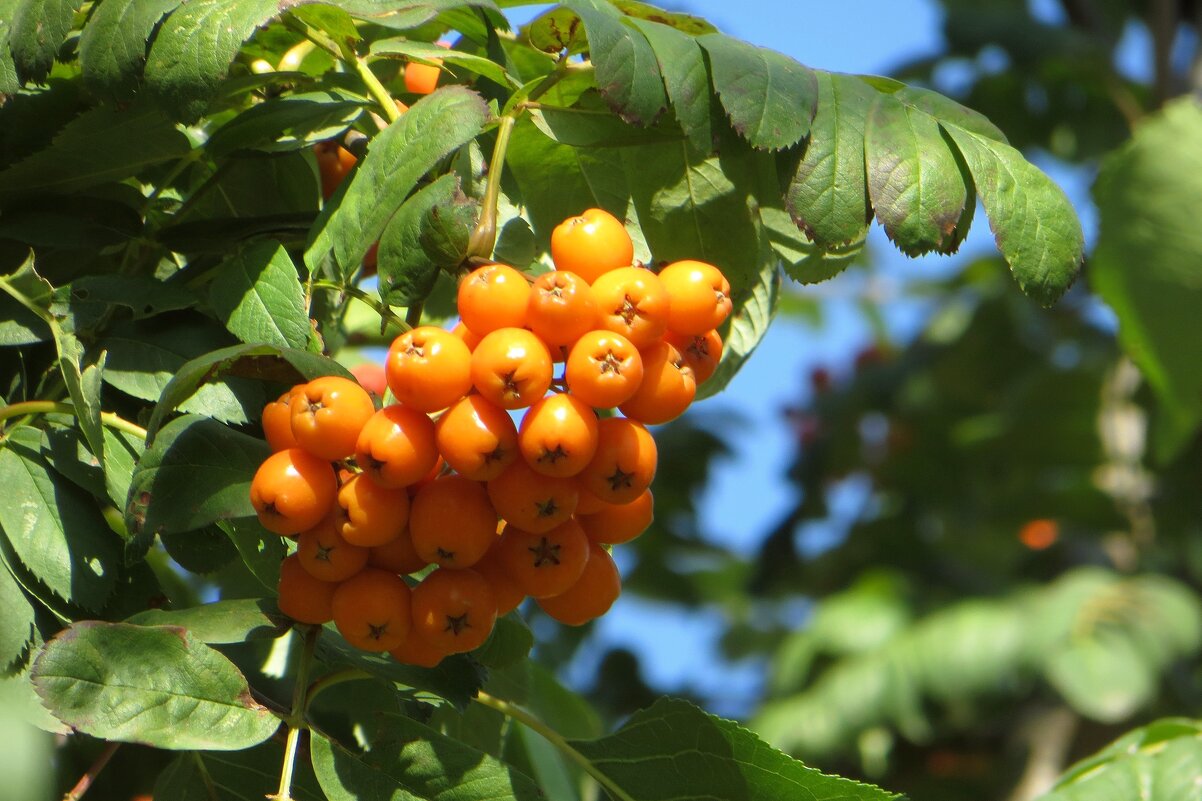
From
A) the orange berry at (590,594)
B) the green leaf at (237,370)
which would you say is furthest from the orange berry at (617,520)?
the green leaf at (237,370)

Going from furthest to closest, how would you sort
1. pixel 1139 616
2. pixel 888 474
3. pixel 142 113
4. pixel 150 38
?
pixel 888 474 < pixel 1139 616 < pixel 142 113 < pixel 150 38

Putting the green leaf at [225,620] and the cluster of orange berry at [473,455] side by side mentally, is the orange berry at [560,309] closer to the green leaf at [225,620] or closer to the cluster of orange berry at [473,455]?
the cluster of orange berry at [473,455]

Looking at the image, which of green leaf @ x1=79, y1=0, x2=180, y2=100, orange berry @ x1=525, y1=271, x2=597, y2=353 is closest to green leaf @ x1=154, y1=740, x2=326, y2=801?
orange berry @ x1=525, y1=271, x2=597, y2=353

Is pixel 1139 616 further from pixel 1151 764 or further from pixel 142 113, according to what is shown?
pixel 142 113

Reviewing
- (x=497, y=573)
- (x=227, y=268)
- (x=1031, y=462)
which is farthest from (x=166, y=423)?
(x=1031, y=462)

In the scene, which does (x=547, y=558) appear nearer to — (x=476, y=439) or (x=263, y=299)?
(x=476, y=439)

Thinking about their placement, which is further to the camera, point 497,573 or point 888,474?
point 888,474

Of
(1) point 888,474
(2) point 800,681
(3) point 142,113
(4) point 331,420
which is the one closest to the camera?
(4) point 331,420
